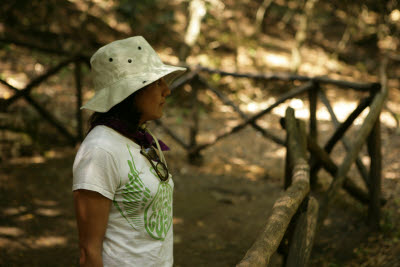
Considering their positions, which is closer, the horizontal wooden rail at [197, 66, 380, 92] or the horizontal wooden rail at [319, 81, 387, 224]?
the horizontal wooden rail at [319, 81, 387, 224]

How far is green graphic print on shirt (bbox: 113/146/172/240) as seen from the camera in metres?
1.49

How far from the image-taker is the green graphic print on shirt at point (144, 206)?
1.49 metres

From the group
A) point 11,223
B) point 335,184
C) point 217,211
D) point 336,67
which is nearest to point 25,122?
point 11,223

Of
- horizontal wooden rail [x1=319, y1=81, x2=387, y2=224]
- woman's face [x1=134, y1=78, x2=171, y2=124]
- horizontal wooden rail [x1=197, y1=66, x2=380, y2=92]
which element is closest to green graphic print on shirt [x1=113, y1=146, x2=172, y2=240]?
woman's face [x1=134, y1=78, x2=171, y2=124]

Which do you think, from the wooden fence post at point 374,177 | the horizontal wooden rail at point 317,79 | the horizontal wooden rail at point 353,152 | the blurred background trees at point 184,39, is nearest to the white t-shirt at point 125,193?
the horizontal wooden rail at point 353,152

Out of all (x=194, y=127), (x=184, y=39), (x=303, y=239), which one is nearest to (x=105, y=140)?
(x=303, y=239)

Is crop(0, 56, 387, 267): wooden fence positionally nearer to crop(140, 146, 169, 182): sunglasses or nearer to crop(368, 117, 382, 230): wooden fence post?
crop(368, 117, 382, 230): wooden fence post

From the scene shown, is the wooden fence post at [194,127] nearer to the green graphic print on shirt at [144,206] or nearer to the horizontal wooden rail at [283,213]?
the horizontal wooden rail at [283,213]

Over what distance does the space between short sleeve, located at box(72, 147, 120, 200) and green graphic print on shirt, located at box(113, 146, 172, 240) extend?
9 cm

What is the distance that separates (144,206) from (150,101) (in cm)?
46

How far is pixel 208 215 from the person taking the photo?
4230 millimetres

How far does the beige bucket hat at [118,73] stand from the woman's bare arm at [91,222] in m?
0.37

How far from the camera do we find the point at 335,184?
3145 millimetres

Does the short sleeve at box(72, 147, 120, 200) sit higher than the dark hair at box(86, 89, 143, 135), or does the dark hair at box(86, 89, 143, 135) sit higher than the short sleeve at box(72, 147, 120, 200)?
the dark hair at box(86, 89, 143, 135)
